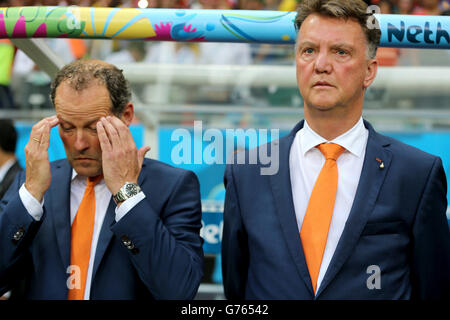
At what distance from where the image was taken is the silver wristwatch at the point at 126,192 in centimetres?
181

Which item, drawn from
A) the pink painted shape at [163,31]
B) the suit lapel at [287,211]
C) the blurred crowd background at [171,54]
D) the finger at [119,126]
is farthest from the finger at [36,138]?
the blurred crowd background at [171,54]

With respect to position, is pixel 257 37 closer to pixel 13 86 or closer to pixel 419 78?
pixel 419 78

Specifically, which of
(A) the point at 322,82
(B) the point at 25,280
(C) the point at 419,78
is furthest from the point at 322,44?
(C) the point at 419,78

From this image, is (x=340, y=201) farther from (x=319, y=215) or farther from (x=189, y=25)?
(x=189, y=25)

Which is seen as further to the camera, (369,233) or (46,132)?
(46,132)

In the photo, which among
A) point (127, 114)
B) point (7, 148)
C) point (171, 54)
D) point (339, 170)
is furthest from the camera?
point (171, 54)

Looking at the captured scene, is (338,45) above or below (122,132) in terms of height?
above

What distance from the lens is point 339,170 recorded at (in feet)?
5.92

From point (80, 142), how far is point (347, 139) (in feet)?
2.75

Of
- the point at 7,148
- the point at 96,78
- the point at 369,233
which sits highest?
the point at 96,78

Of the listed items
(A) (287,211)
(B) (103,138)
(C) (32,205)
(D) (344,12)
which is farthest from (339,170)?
(C) (32,205)

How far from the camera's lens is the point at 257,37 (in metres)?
1.79

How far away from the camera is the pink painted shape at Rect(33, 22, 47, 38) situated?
1.84 metres
